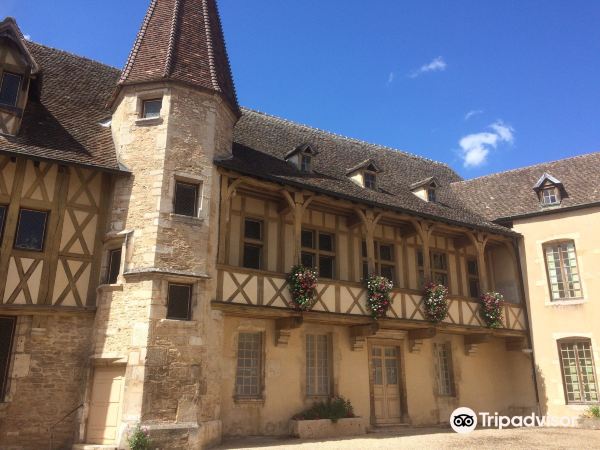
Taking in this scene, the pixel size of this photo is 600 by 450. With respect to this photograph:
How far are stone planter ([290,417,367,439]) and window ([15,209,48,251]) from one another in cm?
613

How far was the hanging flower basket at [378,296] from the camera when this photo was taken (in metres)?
12.1

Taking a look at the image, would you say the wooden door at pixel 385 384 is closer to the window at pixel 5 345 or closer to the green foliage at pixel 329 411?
the green foliage at pixel 329 411

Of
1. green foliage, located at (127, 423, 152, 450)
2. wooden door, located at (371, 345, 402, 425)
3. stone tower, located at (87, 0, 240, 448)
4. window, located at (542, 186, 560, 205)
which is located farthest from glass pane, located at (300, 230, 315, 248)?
window, located at (542, 186, 560, 205)

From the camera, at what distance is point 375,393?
42.6 feet

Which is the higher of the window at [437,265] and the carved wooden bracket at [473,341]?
the window at [437,265]

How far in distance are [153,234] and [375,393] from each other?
673cm

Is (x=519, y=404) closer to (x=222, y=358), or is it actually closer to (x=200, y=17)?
→ (x=222, y=358)

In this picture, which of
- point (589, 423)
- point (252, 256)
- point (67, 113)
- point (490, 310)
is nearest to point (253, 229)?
point (252, 256)

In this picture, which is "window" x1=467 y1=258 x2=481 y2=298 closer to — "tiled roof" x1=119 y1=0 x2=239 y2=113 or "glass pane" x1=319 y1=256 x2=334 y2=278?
"glass pane" x1=319 y1=256 x2=334 y2=278

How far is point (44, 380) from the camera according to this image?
9398mm

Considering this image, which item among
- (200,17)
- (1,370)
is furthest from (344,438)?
(200,17)

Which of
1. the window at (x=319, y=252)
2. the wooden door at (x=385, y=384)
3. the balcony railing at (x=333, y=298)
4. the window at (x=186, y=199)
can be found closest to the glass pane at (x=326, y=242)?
the window at (x=319, y=252)

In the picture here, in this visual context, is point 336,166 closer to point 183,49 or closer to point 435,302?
point 435,302

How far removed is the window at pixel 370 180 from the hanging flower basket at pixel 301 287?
4.12m
